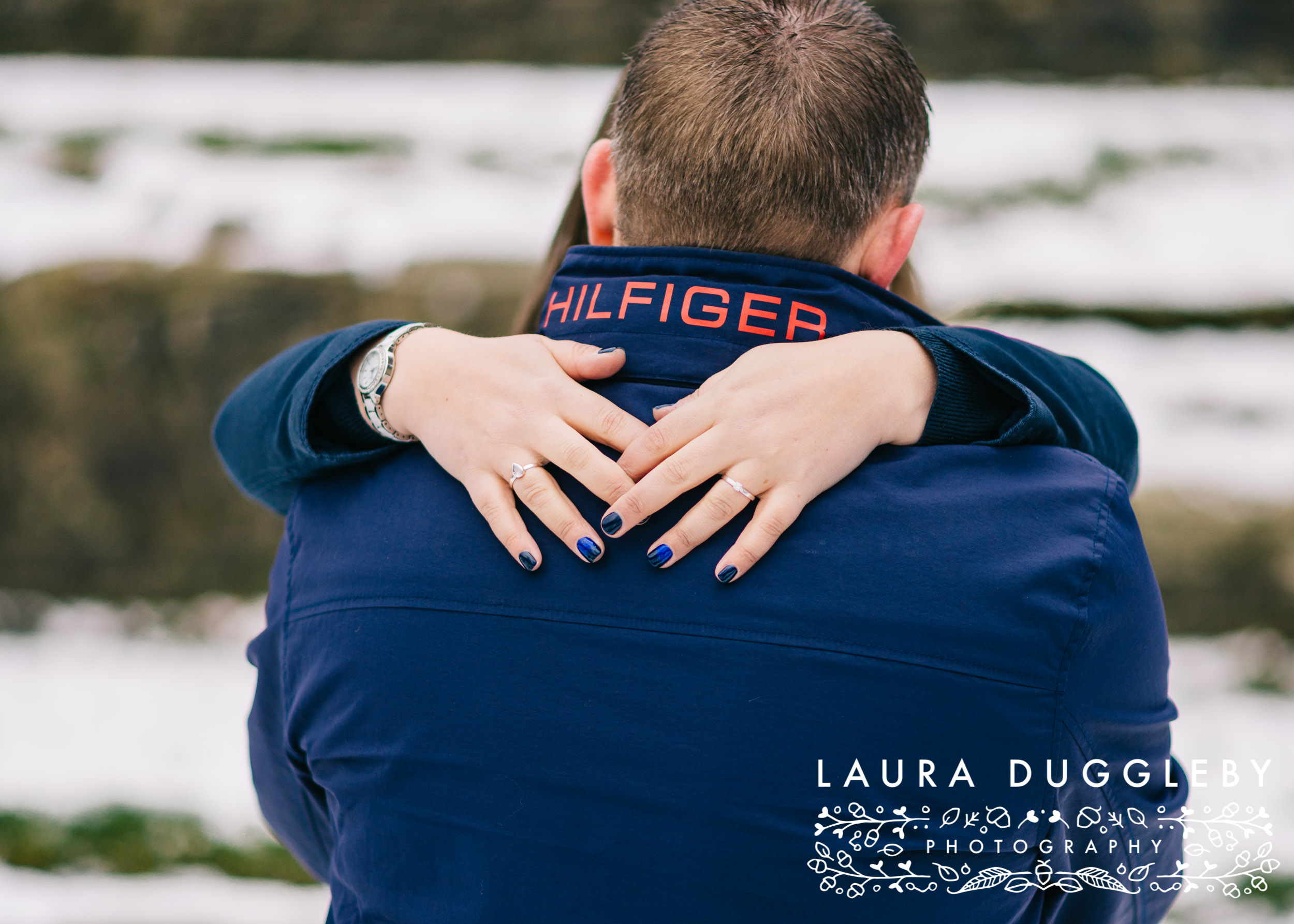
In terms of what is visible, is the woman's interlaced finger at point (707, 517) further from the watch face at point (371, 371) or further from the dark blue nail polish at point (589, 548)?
the watch face at point (371, 371)

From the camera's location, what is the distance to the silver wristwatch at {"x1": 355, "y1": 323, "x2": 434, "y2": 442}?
807 millimetres

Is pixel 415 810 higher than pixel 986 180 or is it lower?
lower

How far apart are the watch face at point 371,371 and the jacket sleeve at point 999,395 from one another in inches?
19.3

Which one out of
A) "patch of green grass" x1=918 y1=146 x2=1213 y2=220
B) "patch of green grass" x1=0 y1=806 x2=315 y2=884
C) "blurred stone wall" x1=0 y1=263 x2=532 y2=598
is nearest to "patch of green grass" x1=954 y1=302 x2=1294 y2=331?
"patch of green grass" x1=918 y1=146 x2=1213 y2=220

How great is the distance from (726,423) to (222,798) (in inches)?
80.4

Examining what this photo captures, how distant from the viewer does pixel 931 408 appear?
0.75 metres

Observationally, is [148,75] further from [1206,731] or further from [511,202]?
[1206,731]

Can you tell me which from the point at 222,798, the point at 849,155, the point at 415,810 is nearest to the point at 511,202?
the point at 222,798

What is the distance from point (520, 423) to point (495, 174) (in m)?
2.21

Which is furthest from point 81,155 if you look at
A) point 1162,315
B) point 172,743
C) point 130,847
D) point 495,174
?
point 1162,315

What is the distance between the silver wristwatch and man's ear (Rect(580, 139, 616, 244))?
202mm

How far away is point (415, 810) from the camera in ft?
2.33

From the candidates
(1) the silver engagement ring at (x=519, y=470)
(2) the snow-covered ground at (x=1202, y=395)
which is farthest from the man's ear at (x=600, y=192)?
(2) the snow-covered ground at (x=1202, y=395)

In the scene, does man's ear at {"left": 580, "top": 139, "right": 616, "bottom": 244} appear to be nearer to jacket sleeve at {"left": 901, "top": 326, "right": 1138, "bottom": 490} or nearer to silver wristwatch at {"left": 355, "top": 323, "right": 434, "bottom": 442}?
silver wristwatch at {"left": 355, "top": 323, "right": 434, "bottom": 442}
